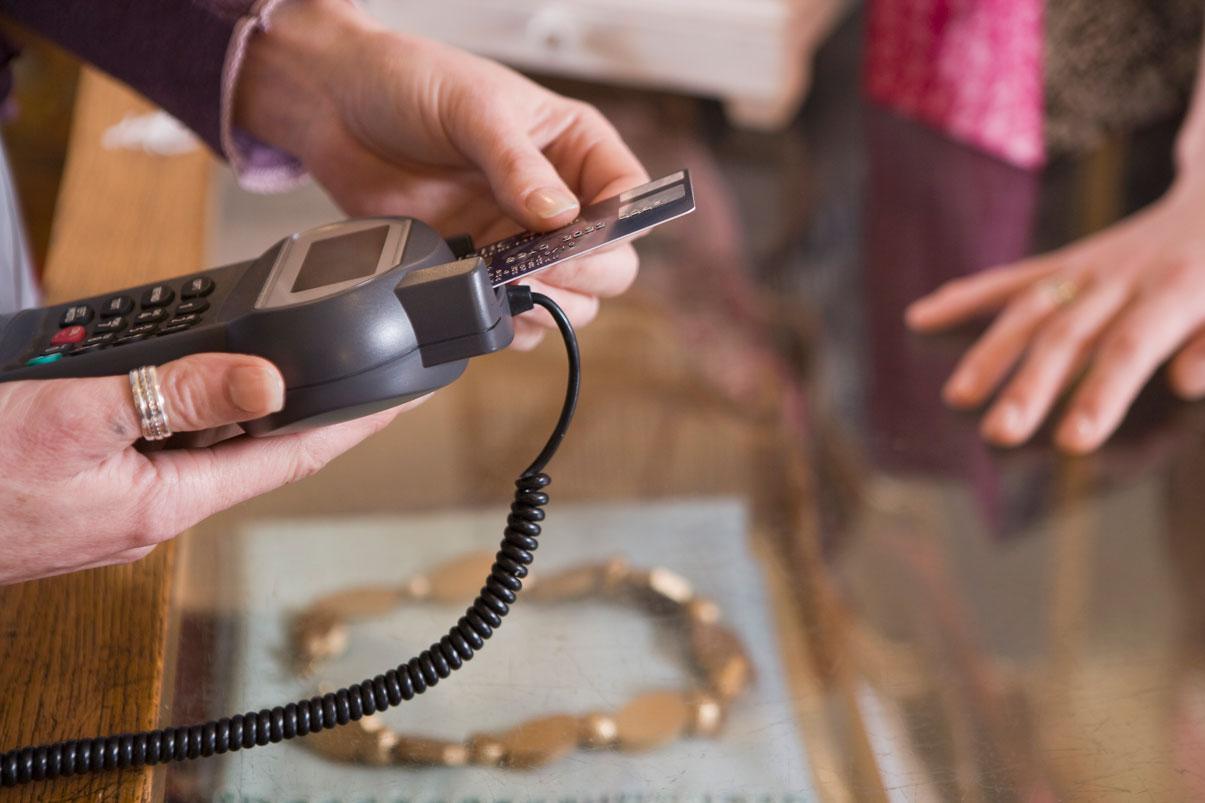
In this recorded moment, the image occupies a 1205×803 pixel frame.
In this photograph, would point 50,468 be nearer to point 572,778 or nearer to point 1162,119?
point 572,778

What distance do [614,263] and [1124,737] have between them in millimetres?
322

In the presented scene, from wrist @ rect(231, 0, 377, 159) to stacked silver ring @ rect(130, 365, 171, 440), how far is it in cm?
28

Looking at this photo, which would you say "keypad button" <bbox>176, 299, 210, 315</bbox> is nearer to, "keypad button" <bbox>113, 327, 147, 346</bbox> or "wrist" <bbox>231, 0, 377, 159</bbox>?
"keypad button" <bbox>113, 327, 147, 346</bbox>

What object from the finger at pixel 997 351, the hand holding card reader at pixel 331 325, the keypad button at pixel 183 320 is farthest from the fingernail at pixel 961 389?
the keypad button at pixel 183 320

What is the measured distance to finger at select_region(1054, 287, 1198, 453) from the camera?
0.73m

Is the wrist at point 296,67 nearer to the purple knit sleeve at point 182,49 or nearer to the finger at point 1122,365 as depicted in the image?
the purple knit sleeve at point 182,49

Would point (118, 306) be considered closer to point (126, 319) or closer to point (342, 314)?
point (126, 319)

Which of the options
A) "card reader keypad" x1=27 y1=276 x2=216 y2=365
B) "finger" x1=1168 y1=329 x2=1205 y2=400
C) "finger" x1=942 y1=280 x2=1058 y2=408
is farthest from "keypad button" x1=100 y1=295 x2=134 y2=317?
"finger" x1=1168 y1=329 x2=1205 y2=400

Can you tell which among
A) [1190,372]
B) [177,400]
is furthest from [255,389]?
[1190,372]

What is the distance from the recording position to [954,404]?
2.49 ft

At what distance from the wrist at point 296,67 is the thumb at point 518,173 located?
11cm

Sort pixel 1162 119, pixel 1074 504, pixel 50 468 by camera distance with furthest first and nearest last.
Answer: pixel 1162 119 → pixel 1074 504 → pixel 50 468

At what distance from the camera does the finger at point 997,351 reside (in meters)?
0.76

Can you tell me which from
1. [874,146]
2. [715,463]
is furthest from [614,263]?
[874,146]
